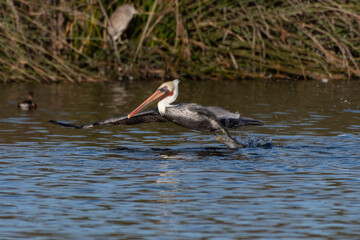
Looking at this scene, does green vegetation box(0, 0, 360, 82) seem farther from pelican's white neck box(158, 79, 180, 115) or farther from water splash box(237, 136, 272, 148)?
water splash box(237, 136, 272, 148)

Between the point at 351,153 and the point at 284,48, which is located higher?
the point at 284,48

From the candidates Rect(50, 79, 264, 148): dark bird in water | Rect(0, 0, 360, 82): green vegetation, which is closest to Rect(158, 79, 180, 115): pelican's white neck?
Rect(50, 79, 264, 148): dark bird in water

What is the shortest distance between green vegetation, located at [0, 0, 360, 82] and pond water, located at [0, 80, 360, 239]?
4.61 m

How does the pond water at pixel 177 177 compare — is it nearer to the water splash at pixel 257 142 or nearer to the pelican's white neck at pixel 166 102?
the water splash at pixel 257 142

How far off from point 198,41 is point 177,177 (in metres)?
13.2

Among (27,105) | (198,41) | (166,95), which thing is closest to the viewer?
(166,95)

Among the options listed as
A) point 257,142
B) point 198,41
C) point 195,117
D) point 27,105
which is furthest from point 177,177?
point 198,41

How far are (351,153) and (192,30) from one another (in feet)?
38.6

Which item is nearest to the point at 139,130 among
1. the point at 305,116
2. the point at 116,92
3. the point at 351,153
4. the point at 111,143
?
the point at 111,143

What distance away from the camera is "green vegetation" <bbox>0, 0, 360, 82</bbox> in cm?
2075

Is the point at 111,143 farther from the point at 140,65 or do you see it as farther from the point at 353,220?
the point at 140,65

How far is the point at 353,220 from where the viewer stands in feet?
23.1

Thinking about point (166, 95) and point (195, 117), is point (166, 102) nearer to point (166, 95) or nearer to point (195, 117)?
point (166, 95)

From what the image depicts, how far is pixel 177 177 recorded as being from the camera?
9.06 metres
